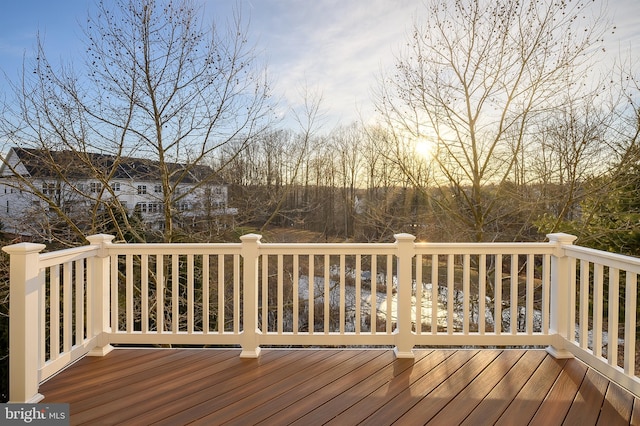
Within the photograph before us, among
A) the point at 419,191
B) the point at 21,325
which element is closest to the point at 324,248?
the point at 21,325

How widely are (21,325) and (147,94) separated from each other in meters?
4.44

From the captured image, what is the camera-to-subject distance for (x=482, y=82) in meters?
5.45

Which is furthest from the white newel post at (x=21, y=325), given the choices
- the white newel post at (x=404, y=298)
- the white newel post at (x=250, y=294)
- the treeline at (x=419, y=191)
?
the treeline at (x=419, y=191)

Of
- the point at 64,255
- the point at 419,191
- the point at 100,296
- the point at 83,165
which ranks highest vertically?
the point at 83,165

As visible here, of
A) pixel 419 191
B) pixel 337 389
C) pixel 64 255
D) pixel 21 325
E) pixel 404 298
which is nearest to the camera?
pixel 21 325

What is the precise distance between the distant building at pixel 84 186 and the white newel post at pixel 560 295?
5.14 m

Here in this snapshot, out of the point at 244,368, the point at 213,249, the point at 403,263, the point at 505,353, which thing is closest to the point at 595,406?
the point at 505,353

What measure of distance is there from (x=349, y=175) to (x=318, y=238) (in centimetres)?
174

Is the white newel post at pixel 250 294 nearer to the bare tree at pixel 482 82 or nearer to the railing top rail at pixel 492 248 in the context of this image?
the railing top rail at pixel 492 248

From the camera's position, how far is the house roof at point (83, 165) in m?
Answer: 5.39

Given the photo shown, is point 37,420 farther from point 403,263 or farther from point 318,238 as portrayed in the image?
point 318,238

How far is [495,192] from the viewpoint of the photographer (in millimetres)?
5852

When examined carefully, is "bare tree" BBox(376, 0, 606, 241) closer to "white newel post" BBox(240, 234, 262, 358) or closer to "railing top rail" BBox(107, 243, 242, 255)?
"white newel post" BBox(240, 234, 262, 358)

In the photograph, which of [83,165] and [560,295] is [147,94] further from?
[560,295]
